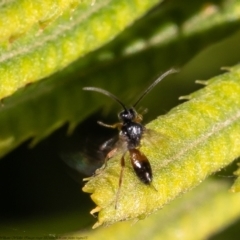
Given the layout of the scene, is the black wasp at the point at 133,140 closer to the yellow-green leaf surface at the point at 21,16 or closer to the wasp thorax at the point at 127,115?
the wasp thorax at the point at 127,115

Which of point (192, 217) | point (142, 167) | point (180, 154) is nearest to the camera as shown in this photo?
point (142, 167)

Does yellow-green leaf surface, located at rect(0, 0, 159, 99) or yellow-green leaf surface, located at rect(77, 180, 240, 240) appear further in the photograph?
yellow-green leaf surface, located at rect(77, 180, 240, 240)

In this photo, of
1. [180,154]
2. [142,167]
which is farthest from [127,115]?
[142,167]

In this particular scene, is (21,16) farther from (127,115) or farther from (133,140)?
(127,115)

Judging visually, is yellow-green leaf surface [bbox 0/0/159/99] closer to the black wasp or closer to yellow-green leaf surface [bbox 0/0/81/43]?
yellow-green leaf surface [bbox 0/0/81/43]

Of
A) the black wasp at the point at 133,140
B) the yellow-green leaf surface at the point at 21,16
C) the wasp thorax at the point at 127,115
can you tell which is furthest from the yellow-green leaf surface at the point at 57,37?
the wasp thorax at the point at 127,115

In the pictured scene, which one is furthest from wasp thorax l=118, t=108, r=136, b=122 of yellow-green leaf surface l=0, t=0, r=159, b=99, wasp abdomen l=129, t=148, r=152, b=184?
wasp abdomen l=129, t=148, r=152, b=184
